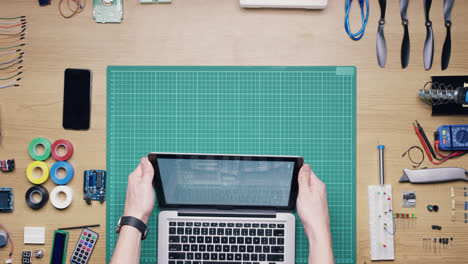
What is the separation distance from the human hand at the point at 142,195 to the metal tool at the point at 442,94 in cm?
107

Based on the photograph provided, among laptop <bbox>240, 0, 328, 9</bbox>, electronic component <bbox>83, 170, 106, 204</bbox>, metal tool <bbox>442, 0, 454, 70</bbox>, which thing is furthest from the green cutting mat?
metal tool <bbox>442, 0, 454, 70</bbox>

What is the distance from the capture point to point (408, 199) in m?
1.18

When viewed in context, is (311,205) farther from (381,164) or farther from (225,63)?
(225,63)

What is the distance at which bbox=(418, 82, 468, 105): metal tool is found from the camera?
43.9 inches

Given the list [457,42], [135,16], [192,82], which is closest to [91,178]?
[192,82]

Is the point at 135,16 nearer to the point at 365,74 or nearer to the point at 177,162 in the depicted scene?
the point at 177,162

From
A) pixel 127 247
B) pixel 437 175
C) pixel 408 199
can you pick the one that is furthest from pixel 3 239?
pixel 437 175

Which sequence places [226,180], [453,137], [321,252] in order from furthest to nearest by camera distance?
[453,137], [226,180], [321,252]

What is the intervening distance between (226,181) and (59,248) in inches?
29.0

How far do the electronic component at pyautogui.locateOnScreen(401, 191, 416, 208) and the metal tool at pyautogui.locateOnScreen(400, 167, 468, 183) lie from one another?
5cm

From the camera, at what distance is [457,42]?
3.95 ft

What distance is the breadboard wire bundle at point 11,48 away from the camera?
1227mm

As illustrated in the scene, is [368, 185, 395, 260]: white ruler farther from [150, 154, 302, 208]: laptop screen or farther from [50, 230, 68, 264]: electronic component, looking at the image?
[50, 230, 68, 264]: electronic component

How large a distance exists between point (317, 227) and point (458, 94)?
0.73m
